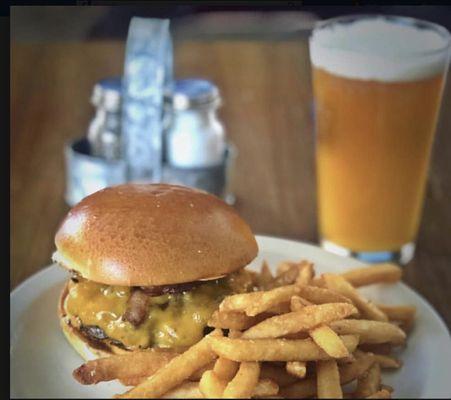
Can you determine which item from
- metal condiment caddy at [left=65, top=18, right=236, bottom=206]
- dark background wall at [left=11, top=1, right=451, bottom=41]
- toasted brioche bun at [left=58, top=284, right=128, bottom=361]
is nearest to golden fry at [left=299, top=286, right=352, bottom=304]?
toasted brioche bun at [left=58, top=284, right=128, bottom=361]

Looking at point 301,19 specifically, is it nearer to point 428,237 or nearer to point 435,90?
point 435,90

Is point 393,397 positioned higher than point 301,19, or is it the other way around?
point 301,19

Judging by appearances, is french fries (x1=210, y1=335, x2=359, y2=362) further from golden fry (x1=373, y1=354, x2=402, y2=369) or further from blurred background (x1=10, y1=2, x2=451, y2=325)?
blurred background (x1=10, y1=2, x2=451, y2=325)

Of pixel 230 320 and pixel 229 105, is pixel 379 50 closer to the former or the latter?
pixel 230 320

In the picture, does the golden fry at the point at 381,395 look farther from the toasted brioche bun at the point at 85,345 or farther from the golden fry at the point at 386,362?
the toasted brioche bun at the point at 85,345

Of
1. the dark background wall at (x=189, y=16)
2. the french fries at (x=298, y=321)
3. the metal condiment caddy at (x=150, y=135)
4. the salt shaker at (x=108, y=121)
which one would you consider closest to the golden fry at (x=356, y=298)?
the french fries at (x=298, y=321)

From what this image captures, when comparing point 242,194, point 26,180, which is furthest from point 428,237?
point 26,180
